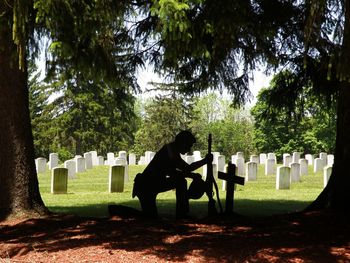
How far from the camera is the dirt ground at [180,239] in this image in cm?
620

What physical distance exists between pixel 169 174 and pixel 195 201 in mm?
5415

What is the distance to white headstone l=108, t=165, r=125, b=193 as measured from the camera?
15.4 meters

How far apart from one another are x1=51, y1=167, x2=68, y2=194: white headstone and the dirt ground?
6227mm

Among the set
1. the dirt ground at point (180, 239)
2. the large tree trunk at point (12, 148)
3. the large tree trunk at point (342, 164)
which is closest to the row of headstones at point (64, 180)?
the large tree trunk at point (12, 148)

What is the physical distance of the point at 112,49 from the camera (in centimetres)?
902

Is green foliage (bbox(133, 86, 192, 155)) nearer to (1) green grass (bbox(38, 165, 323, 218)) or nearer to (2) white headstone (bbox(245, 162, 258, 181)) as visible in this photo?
(2) white headstone (bbox(245, 162, 258, 181))

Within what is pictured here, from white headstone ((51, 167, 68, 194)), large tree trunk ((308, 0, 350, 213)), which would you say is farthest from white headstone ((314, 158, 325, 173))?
large tree trunk ((308, 0, 350, 213))

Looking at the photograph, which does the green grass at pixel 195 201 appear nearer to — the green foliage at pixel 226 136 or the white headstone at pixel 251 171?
the white headstone at pixel 251 171

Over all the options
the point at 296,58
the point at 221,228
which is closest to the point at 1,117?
the point at 221,228

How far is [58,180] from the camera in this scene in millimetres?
14781

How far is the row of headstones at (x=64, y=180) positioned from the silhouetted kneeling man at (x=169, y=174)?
22.0 ft

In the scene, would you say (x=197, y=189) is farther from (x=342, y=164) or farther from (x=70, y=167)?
(x=70, y=167)

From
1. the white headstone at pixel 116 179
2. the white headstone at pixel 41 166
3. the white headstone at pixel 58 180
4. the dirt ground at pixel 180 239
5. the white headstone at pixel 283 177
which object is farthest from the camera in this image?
the white headstone at pixel 41 166

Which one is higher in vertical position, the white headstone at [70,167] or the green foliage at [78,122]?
the green foliage at [78,122]
